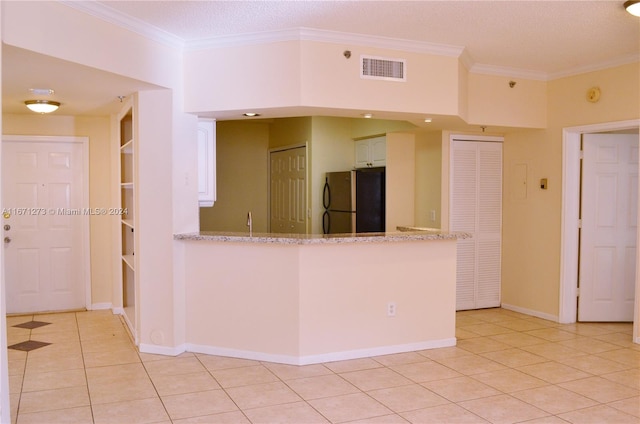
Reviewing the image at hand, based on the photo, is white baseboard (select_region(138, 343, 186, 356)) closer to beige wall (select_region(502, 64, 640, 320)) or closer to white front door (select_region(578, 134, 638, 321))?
beige wall (select_region(502, 64, 640, 320))

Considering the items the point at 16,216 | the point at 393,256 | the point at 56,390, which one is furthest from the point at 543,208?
the point at 16,216

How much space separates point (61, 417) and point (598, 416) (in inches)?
125

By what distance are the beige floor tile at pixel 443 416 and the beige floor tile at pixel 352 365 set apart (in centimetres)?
83

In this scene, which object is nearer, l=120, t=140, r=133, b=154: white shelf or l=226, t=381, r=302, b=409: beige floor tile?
l=226, t=381, r=302, b=409: beige floor tile

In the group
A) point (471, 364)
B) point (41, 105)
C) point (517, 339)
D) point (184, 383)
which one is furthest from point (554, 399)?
point (41, 105)

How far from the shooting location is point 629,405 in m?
3.31

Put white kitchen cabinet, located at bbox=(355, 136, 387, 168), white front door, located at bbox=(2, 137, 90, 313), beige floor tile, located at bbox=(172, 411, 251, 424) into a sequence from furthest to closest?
white kitchen cabinet, located at bbox=(355, 136, 387, 168) → white front door, located at bbox=(2, 137, 90, 313) → beige floor tile, located at bbox=(172, 411, 251, 424)

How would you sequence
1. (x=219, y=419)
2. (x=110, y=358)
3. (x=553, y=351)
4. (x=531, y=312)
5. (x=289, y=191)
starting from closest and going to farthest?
(x=219, y=419)
(x=110, y=358)
(x=553, y=351)
(x=531, y=312)
(x=289, y=191)

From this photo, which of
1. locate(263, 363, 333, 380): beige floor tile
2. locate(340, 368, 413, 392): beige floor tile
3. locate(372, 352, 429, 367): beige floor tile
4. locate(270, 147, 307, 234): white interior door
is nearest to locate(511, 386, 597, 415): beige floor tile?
locate(340, 368, 413, 392): beige floor tile

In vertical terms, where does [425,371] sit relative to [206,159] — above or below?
below

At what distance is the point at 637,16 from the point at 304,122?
392 cm

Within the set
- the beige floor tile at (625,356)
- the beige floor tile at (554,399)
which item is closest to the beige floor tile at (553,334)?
the beige floor tile at (625,356)

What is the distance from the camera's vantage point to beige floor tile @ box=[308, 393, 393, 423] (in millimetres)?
3123

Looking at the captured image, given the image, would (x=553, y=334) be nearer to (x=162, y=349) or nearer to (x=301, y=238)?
(x=301, y=238)
